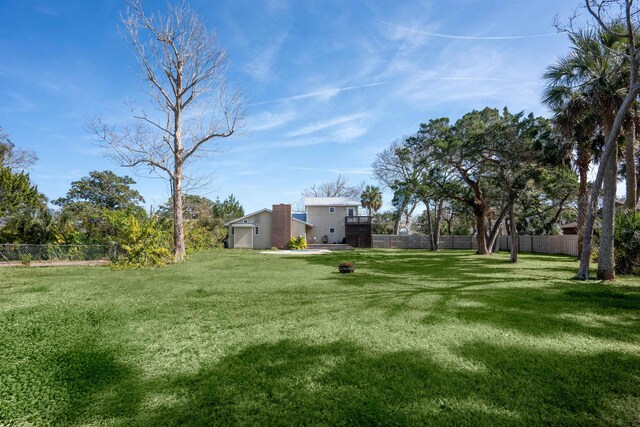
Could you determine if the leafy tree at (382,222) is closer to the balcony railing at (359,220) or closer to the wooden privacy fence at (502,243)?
the wooden privacy fence at (502,243)

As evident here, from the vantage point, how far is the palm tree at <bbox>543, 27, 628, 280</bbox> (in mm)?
8391

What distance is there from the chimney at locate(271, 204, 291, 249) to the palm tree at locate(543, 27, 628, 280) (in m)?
22.4

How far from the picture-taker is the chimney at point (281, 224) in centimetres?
Result: 2969

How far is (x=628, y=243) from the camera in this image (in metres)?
9.34

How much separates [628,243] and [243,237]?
27.4 metres

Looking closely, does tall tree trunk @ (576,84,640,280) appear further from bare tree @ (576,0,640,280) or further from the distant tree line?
the distant tree line

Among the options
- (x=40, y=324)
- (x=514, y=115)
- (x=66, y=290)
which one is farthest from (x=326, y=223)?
(x=40, y=324)

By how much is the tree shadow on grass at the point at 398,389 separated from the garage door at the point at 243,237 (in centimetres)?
2774

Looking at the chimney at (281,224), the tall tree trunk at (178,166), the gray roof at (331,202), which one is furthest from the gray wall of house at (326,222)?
the tall tree trunk at (178,166)

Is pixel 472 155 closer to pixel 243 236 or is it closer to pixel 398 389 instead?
pixel 398 389

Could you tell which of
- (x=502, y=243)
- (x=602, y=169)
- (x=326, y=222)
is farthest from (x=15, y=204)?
(x=502, y=243)

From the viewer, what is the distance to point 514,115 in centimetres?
1778

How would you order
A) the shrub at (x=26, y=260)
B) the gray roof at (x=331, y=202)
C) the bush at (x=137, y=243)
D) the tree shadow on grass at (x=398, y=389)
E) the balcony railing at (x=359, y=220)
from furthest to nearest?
the gray roof at (x=331, y=202) < the balcony railing at (x=359, y=220) < the shrub at (x=26, y=260) < the bush at (x=137, y=243) < the tree shadow on grass at (x=398, y=389)

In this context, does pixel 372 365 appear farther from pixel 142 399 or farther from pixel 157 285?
pixel 157 285
